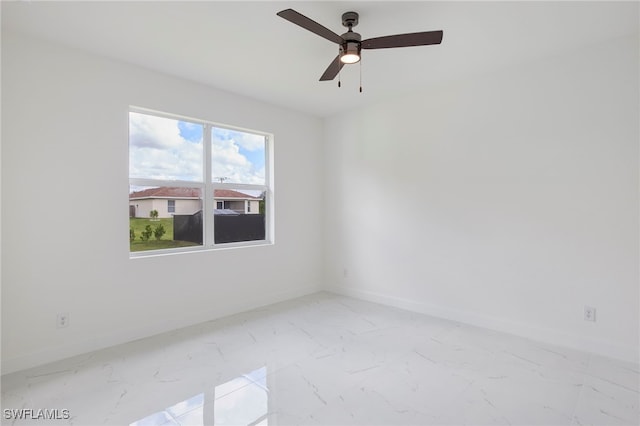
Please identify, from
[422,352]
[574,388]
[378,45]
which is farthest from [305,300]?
[378,45]

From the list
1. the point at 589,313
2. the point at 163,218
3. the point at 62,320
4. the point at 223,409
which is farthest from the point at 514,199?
the point at 62,320

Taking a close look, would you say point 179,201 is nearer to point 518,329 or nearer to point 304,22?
point 304,22

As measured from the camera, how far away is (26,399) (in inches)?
84.3

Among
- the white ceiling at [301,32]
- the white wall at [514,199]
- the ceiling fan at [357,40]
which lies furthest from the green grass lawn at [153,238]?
the ceiling fan at [357,40]

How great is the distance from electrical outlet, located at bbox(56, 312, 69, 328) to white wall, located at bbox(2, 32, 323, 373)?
0.04 metres

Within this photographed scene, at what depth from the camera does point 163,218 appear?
346 cm

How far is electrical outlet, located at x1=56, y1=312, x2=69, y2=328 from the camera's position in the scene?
2683 millimetres

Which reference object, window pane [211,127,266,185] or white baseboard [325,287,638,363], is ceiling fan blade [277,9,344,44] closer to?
window pane [211,127,266,185]

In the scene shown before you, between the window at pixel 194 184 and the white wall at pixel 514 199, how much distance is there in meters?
1.39

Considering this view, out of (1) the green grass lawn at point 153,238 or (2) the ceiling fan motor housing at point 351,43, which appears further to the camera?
(1) the green grass lawn at point 153,238

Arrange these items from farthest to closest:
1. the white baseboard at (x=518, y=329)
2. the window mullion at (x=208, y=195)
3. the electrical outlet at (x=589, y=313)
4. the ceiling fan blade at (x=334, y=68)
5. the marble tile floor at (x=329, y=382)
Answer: the window mullion at (x=208, y=195) < the electrical outlet at (x=589, y=313) < the white baseboard at (x=518, y=329) < the ceiling fan blade at (x=334, y=68) < the marble tile floor at (x=329, y=382)

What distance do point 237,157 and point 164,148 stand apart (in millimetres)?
891

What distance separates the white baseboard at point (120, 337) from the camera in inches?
99.4

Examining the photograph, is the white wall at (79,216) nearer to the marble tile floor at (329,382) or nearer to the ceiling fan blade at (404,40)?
the marble tile floor at (329,382)
